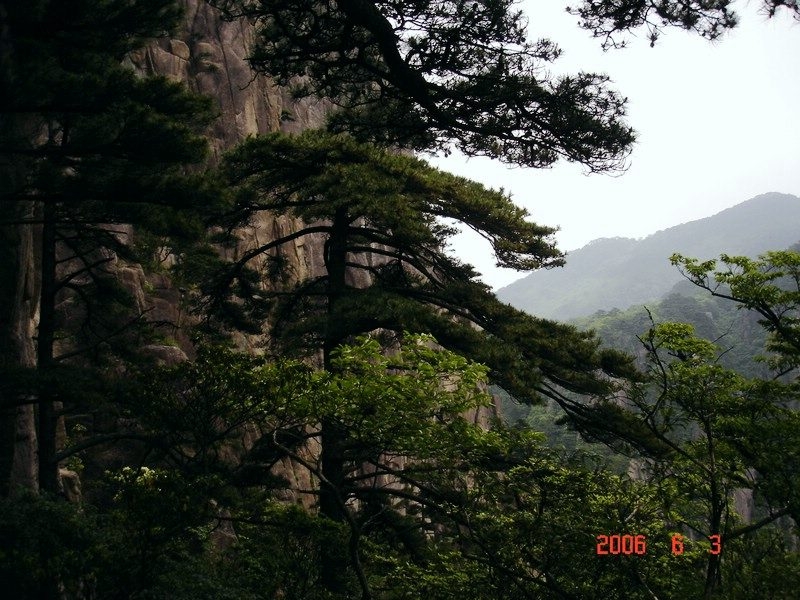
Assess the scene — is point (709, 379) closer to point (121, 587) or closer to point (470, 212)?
point (470, 212)

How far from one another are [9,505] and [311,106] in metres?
29.6

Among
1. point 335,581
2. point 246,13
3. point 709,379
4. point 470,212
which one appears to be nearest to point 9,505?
point 335,581

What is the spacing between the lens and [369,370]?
6.61 m

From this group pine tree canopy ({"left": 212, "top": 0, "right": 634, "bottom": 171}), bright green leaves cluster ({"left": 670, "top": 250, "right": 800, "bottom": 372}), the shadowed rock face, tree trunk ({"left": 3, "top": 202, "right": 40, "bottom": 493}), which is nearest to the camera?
pine tree canopy ({"left": 212, "top": 0, "right": 634, "bottom": 171})

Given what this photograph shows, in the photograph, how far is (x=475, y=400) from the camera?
6555 millimetres

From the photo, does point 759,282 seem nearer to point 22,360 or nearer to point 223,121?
point 22,360

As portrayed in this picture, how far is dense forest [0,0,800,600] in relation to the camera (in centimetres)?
591

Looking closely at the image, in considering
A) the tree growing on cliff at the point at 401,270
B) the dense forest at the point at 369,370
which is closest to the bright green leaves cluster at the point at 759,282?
the dense forest at the point at 369,370

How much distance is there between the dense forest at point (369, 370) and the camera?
5910mm
